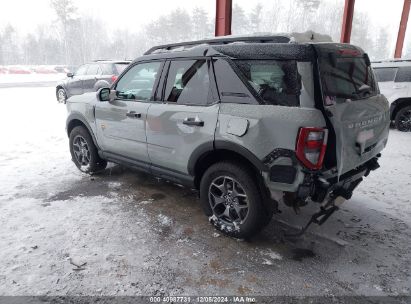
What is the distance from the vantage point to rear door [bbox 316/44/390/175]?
253 cm

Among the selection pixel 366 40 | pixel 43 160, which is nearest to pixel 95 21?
pixel 366 40

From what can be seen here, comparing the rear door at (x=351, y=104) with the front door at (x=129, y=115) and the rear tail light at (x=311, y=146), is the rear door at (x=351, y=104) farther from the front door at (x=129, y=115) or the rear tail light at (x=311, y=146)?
the front door at (x=129, y=115)

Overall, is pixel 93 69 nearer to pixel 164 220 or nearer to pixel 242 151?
pixel 164 220

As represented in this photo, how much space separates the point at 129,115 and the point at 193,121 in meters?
1.11

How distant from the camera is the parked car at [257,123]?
2.49 metres

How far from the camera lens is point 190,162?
3.24 metres

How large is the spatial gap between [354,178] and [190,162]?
1637mm

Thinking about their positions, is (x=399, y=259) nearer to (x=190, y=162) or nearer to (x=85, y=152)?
(x=190, y=162)

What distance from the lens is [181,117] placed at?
322cm


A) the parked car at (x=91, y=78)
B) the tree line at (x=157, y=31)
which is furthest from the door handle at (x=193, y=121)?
the tree line at (x=157, y=31)

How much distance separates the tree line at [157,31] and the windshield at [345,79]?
105 ft

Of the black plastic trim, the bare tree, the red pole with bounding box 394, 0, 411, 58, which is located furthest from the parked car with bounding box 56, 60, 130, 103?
the bare tree

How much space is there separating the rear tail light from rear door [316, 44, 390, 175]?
0.16 meters

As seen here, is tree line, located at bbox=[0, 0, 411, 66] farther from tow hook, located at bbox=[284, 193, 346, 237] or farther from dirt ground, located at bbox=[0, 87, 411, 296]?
tow hook, located at bbox=[284, 193, 346, 237]
